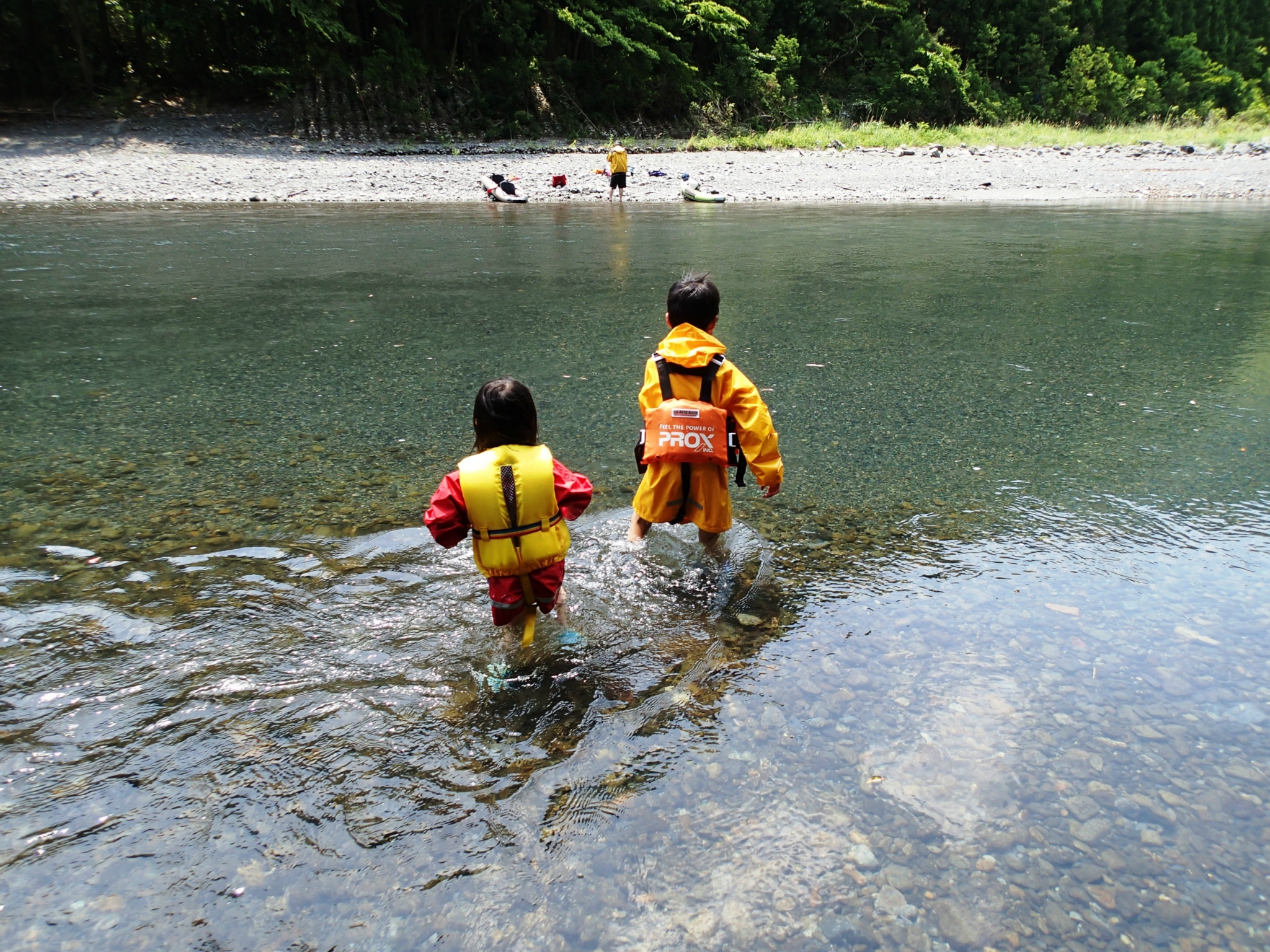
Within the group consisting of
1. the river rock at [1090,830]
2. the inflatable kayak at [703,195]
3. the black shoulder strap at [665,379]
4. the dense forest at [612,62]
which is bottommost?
the river rock at [1090,830]

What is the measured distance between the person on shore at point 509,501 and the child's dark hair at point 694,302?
883mm

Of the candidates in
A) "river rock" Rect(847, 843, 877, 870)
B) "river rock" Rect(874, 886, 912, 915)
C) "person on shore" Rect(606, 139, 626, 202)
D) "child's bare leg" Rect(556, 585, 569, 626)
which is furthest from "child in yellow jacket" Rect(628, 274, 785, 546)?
"person on shore" Rect(606, 139, 626, 202)

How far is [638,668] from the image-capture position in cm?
323

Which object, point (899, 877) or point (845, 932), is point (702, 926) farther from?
point (899, 877)

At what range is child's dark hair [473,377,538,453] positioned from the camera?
2957 mm

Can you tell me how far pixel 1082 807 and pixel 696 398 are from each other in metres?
1.98

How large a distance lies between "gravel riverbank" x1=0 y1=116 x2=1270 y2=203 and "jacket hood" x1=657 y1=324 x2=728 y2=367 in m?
16.1

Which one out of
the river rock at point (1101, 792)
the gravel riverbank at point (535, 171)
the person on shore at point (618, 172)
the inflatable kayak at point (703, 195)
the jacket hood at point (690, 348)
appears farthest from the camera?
the gravel riverbank at point (535, 171)

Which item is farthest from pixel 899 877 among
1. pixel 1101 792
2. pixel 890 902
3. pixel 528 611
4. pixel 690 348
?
pixel 690 348

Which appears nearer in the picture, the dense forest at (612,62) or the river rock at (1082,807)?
the river rock at (1082,807)

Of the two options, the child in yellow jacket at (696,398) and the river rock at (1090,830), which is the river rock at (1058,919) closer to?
the river rock at (1090,830)

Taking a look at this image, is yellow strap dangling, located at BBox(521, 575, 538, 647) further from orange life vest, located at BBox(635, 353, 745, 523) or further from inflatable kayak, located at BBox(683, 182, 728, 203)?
inflatable kayak, located at BBox(683, 182, 728, 203)

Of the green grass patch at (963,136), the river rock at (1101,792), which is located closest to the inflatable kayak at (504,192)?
the green grass patch at (963,136)

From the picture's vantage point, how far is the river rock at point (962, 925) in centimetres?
212
